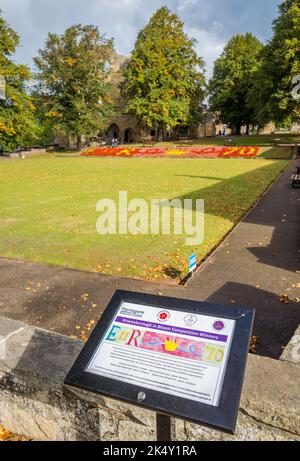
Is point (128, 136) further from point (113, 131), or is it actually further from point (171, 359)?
point (171, 359)

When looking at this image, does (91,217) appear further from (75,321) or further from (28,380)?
(28,380)

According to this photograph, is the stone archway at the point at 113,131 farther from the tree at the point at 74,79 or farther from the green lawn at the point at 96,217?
the green lawn at the point at 96,217

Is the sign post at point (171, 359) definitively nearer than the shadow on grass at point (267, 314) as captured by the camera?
Yes

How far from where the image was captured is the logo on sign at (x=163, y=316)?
2.15 m

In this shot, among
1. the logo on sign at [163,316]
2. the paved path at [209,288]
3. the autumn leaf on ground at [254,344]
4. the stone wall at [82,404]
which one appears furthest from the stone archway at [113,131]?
the logo on sign at [163,316]

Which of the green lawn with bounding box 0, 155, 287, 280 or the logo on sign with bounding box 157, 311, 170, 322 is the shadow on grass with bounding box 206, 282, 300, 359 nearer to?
the green lawn with bounding box 0, 155, 287, 280

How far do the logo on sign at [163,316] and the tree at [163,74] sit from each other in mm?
52013

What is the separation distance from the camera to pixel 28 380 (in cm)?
260

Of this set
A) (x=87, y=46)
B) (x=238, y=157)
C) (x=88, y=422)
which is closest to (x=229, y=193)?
(x=88, y=422)

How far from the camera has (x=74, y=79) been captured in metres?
49.4

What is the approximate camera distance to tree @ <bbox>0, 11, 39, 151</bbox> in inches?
1362

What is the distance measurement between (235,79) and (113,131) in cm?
2733

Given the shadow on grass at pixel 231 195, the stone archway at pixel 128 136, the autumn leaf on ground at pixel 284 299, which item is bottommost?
the autumn leaf on ground at pixel 284 299
